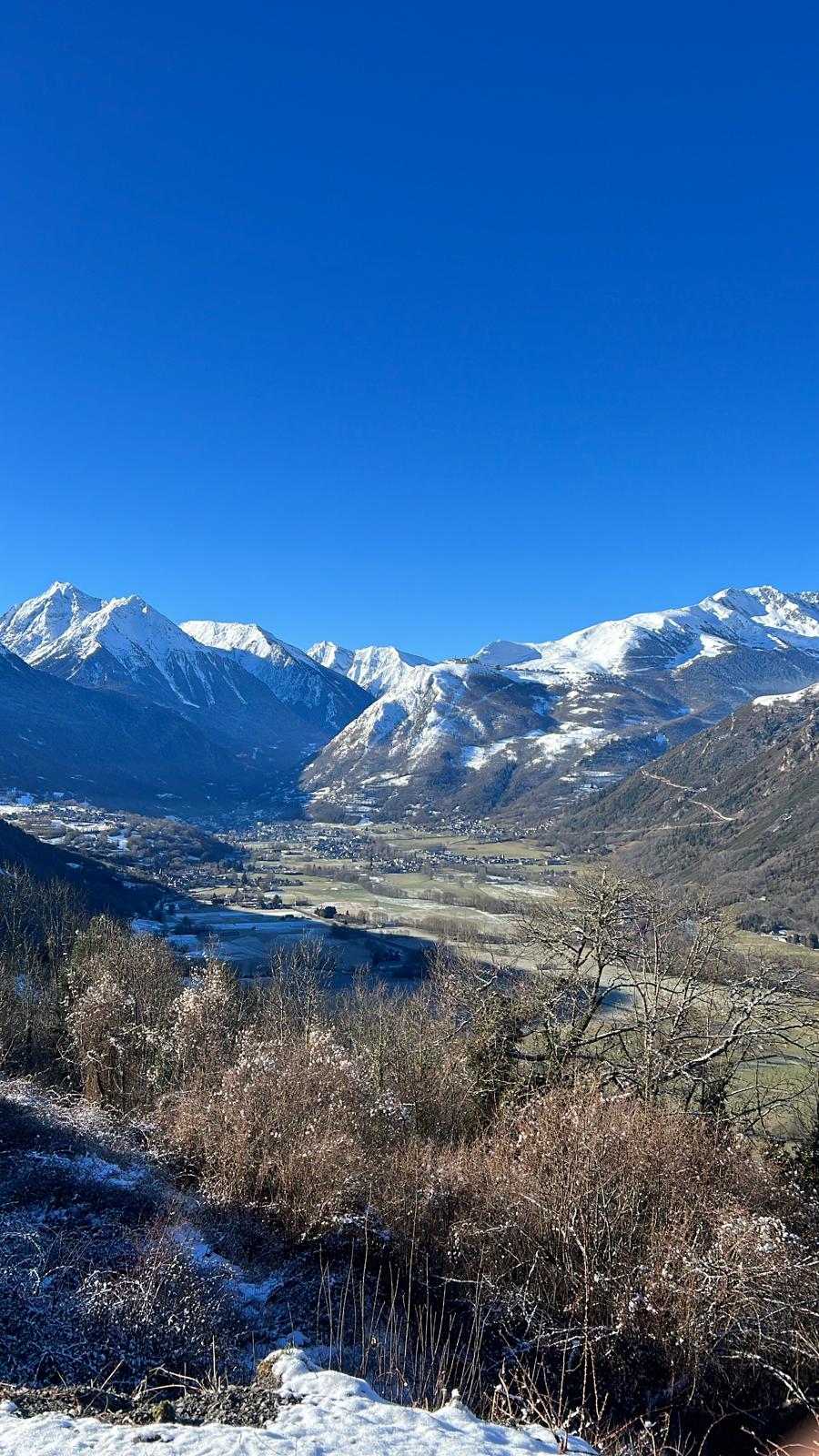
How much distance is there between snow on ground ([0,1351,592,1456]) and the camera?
19.0 ft

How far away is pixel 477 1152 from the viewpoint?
13352 millimetres

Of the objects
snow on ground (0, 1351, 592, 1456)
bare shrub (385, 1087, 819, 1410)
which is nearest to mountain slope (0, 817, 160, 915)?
bare shrub (385, 1087, 819, 1410)

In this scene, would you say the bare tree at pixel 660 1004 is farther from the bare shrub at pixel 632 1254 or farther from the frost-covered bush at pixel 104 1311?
the frost-covered bush at pixel 104 1311

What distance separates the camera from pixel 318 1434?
20.8 ft

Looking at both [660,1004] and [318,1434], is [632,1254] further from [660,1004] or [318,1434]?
[660,1004]

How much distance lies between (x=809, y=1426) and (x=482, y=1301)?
13.7ft

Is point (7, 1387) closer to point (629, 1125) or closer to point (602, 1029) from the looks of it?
point (629, 1125)

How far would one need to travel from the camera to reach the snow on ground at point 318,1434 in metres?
5.80

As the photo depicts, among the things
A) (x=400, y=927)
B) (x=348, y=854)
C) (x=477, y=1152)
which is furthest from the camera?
(x=348, y=854)

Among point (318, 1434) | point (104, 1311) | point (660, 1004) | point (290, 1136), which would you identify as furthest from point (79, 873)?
point (318, 1434)

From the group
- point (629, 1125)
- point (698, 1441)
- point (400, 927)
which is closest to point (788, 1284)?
point (698, 1441)

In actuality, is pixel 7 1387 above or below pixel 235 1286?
above

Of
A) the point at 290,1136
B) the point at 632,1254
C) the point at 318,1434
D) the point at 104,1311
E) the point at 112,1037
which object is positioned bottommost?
the point at 112,1037

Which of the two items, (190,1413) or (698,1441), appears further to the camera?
(698,1441)
